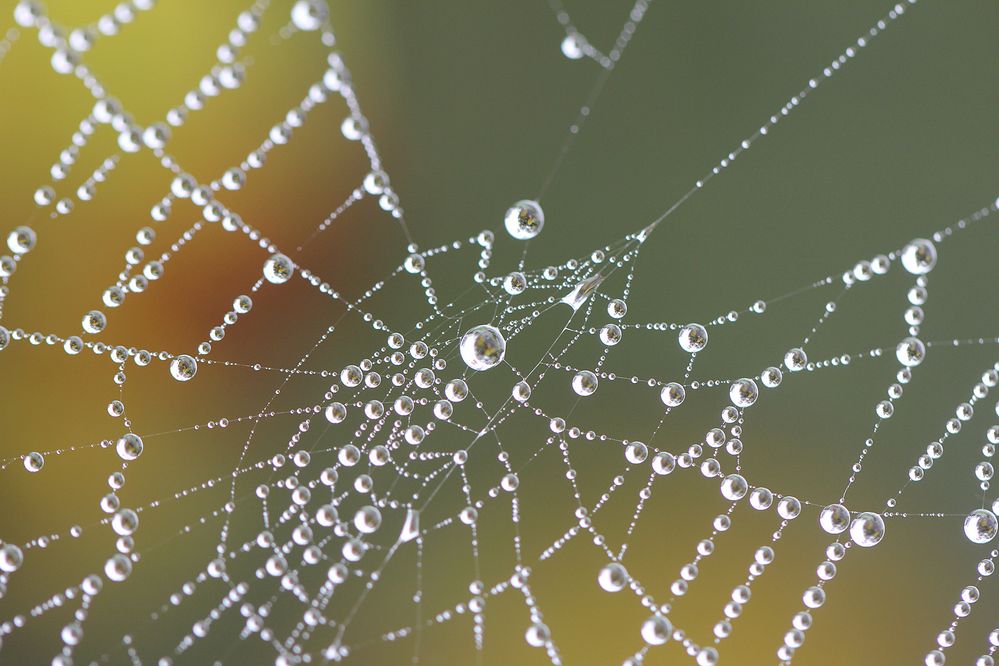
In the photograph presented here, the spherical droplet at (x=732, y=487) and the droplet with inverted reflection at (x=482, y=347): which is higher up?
the droplet with inverted reflection at (x=482, y=347)

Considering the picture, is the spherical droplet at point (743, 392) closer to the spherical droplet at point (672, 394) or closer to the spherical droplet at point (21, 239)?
the spherical droplet at point (672, 394)

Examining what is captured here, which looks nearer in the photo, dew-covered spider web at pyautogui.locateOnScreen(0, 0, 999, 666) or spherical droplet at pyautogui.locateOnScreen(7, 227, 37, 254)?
spherical droplet at pyautogui.locateOnScreen(7, 227, 37, 254)

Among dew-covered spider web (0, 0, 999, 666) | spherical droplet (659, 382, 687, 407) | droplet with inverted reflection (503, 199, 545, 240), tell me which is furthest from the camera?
dew-covered spider web (0, 0, 999, 666)

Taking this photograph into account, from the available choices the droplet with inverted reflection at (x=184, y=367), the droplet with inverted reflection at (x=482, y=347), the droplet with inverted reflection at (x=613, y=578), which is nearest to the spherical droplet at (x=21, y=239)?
the droplet with inverted reflection at (x=184, y=367)

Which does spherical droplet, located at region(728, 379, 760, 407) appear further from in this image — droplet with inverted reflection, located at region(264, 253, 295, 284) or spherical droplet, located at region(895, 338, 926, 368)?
droplet with inverted reflection, located at region(264, 253, 295, 284)

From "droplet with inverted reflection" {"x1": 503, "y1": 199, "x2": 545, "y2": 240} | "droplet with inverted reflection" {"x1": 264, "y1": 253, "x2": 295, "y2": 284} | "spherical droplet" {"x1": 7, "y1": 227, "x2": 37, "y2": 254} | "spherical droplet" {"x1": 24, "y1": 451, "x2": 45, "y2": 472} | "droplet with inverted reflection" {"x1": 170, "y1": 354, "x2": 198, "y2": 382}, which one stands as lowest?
"droplet with inverted reflection" {"x1": 503, "y1": 199, "x2": 545, "y2": 240}

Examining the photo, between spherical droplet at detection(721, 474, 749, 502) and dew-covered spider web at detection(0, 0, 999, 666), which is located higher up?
dew-covered spider web at detection(0, 0, 999, 666)

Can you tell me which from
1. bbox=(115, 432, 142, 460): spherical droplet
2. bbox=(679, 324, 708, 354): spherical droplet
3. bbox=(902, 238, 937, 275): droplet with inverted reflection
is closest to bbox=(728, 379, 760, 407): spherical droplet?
bbox=(679, 324, 708, 354): spherical droplet

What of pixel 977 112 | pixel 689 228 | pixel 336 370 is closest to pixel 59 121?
pixel 336 370

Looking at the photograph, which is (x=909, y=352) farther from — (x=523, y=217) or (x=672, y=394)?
(x=523, y=217)

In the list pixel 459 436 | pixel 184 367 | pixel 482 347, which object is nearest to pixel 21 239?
pixel 184 367
